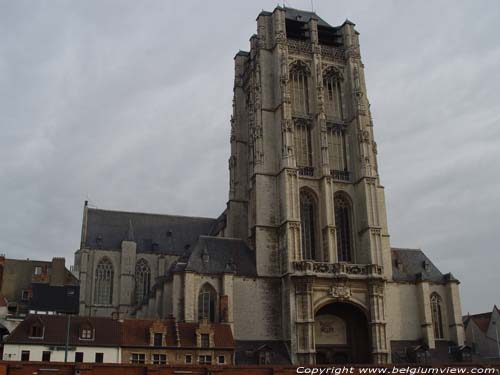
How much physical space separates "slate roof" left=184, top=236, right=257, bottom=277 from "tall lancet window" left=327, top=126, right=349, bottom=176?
1027 cm

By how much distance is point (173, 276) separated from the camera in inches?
1699

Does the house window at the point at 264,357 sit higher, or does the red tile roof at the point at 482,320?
the red tile roof at the point at 482,320

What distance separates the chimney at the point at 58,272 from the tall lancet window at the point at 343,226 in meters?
26.2

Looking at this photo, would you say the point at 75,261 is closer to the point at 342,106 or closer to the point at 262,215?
the point at 262,215

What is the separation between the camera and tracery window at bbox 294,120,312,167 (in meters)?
49.1

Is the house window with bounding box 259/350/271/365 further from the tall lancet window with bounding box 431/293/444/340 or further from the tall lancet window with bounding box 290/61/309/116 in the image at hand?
the tall lancet window with bounding box 290/61/309/116

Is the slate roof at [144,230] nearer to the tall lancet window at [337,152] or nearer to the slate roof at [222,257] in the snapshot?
the slate roof at [222,257]

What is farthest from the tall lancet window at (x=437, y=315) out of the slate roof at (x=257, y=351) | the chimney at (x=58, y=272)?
the chimney at (x=58, y=272)

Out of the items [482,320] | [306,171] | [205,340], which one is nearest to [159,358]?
[205,340]

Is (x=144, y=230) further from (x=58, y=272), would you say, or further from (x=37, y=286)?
(x=37, y=286)

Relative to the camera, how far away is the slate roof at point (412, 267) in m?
48.6

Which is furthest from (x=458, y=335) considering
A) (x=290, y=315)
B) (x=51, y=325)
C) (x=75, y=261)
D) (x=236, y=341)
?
(x=75, y=261)

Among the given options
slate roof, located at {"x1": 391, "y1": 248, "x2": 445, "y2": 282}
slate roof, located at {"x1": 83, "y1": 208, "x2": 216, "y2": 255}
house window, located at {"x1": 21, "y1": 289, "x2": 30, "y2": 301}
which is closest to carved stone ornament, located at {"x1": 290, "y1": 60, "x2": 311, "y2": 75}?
slate roof, located at {"x1": 391, "y1": 248, "x2": 445, "y2": 282}

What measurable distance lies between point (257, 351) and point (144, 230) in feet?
87.4
